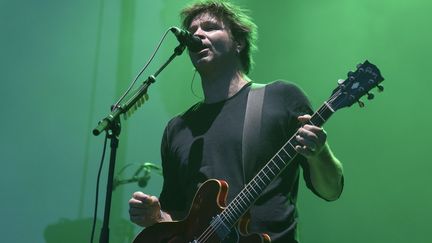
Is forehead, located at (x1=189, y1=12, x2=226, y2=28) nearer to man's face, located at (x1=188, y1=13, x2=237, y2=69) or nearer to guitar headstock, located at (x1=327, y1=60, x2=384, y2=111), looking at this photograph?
man's face, located at (x1=188, y1=13, x2=237, y2=69)

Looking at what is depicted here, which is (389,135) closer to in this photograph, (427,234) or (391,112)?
(391,112)

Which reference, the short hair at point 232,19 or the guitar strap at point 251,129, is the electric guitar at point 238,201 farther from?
the short hair at point 232,19

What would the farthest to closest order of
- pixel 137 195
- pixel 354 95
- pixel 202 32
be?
pixel 202 32 < pixel 137 195 < pixel 354 95

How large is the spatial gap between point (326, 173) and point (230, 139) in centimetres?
36

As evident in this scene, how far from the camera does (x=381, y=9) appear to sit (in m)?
2.36

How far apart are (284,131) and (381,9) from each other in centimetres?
113

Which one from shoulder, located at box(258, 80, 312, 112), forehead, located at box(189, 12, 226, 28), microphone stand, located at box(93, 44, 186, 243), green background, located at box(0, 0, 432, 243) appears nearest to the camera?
A: microphone stand, located at box(93, 44, 186, 243)

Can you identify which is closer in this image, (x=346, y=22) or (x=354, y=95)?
(x=354, y=95)

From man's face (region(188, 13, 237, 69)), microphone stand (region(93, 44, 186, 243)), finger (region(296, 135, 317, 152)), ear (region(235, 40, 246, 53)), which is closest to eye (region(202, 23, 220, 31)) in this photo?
man's face (region(188, 13, 237, 69))

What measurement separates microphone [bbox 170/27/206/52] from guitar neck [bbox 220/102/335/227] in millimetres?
520

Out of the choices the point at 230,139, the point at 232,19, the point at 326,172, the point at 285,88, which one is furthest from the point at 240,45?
the point at 326,172

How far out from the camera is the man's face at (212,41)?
183 centimetres

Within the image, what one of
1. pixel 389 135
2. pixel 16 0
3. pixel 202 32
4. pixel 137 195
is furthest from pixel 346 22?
pixel 16 0

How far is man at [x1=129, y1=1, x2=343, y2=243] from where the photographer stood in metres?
1.53
